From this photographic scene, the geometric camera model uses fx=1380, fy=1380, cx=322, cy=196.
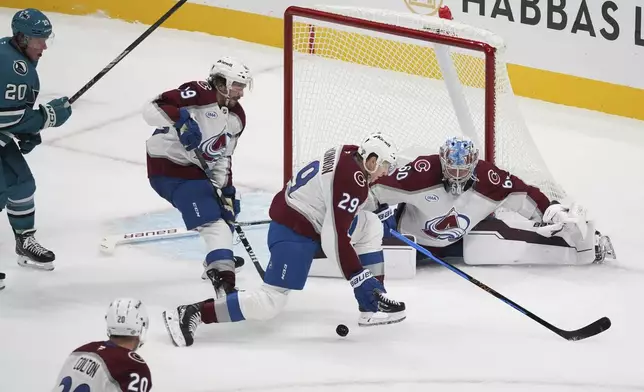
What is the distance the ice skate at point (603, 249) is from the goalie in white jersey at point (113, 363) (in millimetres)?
2561

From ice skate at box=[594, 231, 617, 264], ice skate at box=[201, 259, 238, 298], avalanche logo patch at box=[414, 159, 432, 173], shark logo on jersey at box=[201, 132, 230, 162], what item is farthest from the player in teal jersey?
ice skate at box=[594, 231, 617, 264]

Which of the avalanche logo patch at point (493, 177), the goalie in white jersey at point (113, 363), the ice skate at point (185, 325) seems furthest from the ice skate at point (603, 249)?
the goalie in white jersey at point (113, 363)

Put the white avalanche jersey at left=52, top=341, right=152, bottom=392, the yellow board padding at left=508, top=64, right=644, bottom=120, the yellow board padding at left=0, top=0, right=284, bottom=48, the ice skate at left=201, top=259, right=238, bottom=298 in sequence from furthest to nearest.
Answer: the yellow board padding at left=0, top=0, right=284, bottom=48
the yellow board padding at left=508, top=64, right=644, bottom=120
the ice skate at left=201, top=259, right=238, bottom=298
the white avalanche jersey at left=52, top=341, right=152, bottom=392

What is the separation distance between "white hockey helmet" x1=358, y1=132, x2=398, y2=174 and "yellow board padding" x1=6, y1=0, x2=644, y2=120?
1.62 metres

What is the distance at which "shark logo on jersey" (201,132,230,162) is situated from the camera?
17.2 feet

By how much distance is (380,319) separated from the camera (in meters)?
4.84

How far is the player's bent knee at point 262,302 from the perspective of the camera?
4.68 meters

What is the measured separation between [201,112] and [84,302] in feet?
2.76

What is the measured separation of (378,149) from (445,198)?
2.85 ft

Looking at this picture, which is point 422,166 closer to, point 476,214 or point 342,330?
point 476,214

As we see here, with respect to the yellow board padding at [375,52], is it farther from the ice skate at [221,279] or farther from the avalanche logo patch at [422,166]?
the ice skate at [221,279]

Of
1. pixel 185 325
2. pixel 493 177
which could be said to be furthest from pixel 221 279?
pixel 493 177

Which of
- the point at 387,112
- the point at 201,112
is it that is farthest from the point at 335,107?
the point at 201,112

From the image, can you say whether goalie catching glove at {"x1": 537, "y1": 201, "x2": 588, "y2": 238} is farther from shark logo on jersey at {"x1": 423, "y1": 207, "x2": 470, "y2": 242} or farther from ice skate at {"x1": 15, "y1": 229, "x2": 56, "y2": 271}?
ice skate at {"x1": 15, "y1": 229, "x2": 56, "y2": 271}
